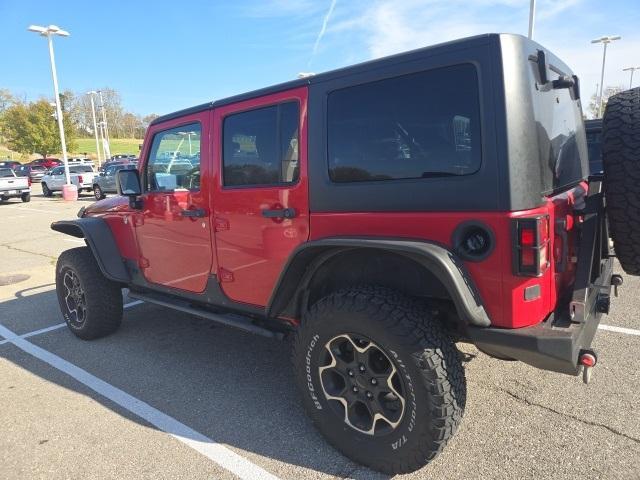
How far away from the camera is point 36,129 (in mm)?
55094

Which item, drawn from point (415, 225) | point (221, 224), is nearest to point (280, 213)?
point (221, 224)

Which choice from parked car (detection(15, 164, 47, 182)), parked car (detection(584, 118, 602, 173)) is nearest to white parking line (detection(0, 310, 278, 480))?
parked car (detection(584, 118, 602, 173))

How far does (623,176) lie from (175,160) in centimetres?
299

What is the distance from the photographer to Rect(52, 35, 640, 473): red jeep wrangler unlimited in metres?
2.10

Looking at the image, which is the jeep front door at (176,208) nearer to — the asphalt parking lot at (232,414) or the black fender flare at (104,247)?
the black fender flare at (104,247)

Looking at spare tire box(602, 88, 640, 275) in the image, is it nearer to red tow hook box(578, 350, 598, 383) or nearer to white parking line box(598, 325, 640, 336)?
red tow hook box(578, 350, 598, 383)

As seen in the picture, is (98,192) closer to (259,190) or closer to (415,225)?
(259,190)

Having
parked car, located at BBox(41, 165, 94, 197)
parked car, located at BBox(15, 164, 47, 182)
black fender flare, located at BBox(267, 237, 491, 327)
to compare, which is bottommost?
black fender flare, located at BBox(267, 237, 491, 327)

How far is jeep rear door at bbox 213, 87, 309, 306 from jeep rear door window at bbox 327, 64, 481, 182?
277mm

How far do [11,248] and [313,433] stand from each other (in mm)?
9767

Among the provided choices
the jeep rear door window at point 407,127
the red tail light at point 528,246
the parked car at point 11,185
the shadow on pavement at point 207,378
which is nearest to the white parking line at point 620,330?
the red tail light at point 528,246

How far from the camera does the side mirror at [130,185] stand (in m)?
3.98

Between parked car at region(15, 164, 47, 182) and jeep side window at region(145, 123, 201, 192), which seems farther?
parked car at region(15, 164, 47, 182)

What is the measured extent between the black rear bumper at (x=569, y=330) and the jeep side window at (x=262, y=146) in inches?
57.1
